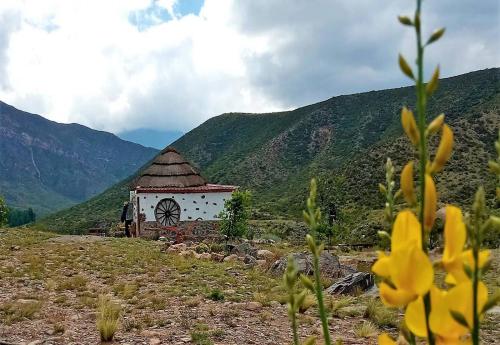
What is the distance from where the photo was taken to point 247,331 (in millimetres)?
7820

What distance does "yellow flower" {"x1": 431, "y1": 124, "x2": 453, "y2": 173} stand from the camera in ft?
3.26

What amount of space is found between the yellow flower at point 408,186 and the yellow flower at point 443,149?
0.16 feet

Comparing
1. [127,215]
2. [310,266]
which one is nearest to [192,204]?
[127,215]

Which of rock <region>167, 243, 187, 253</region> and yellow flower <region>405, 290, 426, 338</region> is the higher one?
yellow flower <region>405, 290, 426, 338</region>

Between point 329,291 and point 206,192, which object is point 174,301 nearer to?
point 329,291

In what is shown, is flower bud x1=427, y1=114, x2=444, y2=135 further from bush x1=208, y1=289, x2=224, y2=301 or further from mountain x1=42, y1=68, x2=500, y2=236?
mountain x1=42, y1=68, x2=500, y2=236

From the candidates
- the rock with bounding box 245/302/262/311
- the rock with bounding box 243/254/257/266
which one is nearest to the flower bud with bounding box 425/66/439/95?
the rock with bounding box 245/302/262/311

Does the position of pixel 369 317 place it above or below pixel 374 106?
below

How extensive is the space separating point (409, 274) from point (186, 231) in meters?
29.2

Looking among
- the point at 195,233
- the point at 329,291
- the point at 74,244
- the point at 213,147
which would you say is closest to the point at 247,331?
the point at 329,291

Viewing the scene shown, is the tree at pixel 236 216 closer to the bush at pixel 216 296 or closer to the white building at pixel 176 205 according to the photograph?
the white building at pixel 176 205

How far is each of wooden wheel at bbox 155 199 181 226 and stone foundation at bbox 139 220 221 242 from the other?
1.40ft

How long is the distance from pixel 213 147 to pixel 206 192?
222ft

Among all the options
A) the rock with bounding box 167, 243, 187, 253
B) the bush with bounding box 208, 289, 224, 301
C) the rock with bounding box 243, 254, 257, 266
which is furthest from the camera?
the rock with bounding box 167, 243, 187, 253
